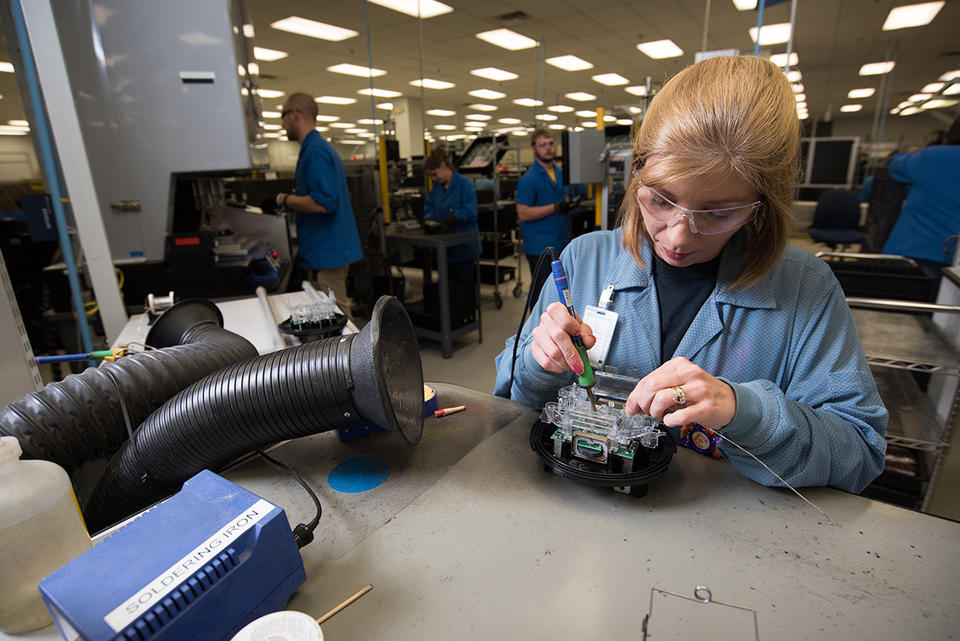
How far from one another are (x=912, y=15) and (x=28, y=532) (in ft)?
25.3

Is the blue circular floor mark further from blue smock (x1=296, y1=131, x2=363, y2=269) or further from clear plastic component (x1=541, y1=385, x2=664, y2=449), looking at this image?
blue smock (x1=296, y1=131, x2=363, y2=269)

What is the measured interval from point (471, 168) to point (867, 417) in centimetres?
472

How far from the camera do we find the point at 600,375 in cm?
85

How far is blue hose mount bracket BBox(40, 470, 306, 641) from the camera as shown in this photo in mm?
417

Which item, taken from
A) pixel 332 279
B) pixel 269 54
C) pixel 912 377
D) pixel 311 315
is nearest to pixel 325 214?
pixel 332 279

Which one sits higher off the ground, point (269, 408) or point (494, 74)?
point (494, 74)

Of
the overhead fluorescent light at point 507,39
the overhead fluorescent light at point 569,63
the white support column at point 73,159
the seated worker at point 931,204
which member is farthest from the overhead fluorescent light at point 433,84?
the white support column at point 73,159

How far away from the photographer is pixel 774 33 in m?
5.94

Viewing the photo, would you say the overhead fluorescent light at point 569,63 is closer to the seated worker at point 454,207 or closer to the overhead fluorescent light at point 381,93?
the overhead fluorescent light at point 381,93

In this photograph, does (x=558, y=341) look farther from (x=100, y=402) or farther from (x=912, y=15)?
(x=912, y=15)

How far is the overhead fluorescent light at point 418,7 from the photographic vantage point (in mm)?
4620

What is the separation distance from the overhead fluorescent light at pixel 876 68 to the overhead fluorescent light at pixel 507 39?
5.49 metres

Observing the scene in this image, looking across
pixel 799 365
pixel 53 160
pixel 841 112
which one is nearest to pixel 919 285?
pixel 799 365

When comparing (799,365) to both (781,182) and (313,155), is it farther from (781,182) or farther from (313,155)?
(313,155)
